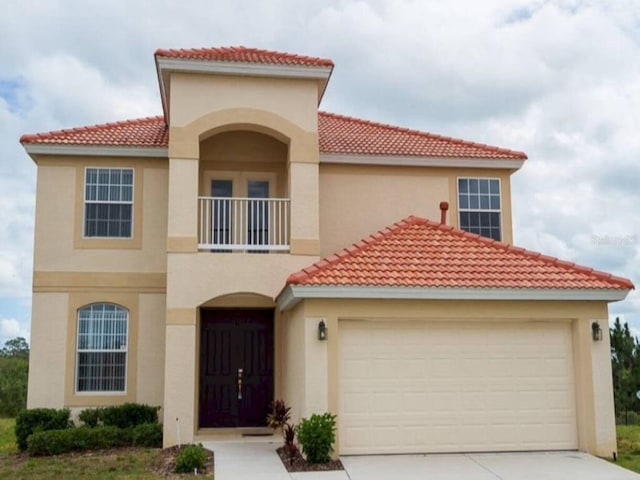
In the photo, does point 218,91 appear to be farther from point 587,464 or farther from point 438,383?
point 587,464

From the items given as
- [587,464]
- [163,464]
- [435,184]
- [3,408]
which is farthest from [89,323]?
[3,408]

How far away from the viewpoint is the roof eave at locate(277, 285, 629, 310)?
1263 centimetres

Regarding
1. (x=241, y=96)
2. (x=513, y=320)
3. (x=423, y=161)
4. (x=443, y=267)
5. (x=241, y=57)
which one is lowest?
(x=513, y=320)

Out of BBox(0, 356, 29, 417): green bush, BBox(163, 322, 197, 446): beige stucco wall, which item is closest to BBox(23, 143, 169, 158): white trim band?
BBox(163, 322, 197, 446): beige stucco wall

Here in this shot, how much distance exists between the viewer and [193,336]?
14820 mm

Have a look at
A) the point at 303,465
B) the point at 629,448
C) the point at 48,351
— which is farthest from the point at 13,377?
the point at 629,448

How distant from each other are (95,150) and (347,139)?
20.9 feet

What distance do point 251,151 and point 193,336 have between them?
5096 mm

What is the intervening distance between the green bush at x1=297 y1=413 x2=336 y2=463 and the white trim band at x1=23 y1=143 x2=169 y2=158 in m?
8.04

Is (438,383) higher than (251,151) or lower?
lower

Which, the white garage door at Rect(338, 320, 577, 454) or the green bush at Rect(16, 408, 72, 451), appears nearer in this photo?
the white garage door at Rect(338, 320, 577, 454)

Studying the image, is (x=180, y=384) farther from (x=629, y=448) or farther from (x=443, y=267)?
(x=629, y=448)

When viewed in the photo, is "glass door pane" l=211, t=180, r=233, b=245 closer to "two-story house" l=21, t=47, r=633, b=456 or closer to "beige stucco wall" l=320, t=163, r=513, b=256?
"two-story house" l=21, t=47, r=633, b=456

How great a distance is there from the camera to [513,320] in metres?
13.5
